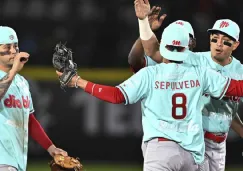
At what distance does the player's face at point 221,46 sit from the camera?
7.74 meters

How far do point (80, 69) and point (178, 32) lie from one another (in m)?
5.67

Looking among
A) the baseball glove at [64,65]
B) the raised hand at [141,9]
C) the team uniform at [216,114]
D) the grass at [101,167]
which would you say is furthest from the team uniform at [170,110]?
the grass at [101,167]

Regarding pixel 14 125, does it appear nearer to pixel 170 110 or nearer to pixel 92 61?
pixel 170 110

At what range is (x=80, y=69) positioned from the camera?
1231 cm

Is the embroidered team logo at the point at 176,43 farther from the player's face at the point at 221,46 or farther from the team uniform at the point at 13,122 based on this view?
the team uniform at the point at 13,122

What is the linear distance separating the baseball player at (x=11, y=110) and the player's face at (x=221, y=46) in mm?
2039

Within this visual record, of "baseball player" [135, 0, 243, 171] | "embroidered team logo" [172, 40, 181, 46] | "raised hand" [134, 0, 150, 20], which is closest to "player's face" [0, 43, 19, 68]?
"raised hand" [134, 0, 150, 20]

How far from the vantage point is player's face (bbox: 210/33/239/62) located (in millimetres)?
7742

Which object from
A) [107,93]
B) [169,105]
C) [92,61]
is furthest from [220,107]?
[92,61]

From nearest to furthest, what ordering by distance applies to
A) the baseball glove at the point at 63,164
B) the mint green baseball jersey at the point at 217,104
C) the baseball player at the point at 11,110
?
1. the baseball player at the point at 11,110
2. the baseball glove at the point at 63,164
3. the mint green baseball jersey at the point at 217,104

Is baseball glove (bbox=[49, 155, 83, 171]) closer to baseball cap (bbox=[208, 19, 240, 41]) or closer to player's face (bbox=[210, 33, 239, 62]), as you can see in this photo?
player's face (bbox=[210, 33, 239, 62])

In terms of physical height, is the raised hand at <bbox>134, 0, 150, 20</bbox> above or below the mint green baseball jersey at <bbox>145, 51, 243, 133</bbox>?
above

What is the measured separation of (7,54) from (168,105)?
1.57 m

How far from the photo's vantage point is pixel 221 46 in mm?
7742
